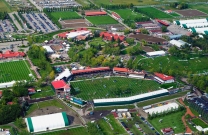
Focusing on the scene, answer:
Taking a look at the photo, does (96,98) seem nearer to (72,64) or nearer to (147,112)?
(147,112)

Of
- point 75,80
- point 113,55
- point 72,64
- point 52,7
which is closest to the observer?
point 75,80

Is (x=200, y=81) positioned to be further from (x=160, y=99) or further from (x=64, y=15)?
(x=64, y=15)

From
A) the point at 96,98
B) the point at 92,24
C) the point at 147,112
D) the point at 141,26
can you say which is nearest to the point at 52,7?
the point at 92,24

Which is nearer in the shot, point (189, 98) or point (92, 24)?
point (189, 98)

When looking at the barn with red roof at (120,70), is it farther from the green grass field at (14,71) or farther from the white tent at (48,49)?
the green grass field at (14,71)

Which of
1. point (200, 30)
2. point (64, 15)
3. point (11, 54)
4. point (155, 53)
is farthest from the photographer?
point (64, 15)

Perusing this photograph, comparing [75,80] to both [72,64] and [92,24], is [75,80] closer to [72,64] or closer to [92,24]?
[72,64]

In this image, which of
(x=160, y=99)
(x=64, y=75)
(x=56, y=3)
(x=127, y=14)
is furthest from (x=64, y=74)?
(x=56, y=3)

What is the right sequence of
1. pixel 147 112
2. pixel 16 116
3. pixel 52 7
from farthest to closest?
pixel 52 7 < pixel 147 112 < pixel 16 116

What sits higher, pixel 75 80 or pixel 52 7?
pixel 52 7
